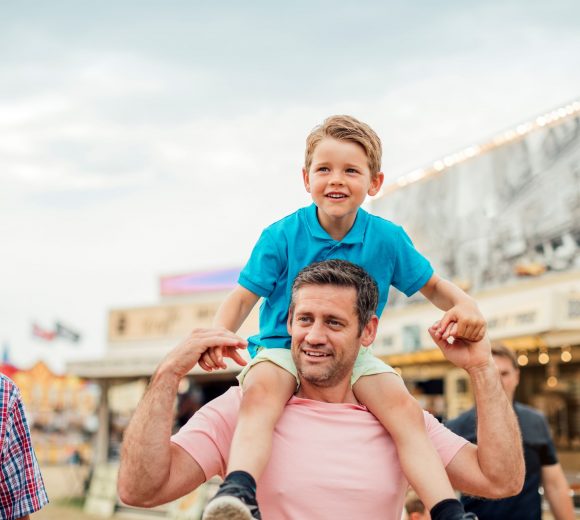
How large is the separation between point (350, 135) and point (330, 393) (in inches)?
35.6

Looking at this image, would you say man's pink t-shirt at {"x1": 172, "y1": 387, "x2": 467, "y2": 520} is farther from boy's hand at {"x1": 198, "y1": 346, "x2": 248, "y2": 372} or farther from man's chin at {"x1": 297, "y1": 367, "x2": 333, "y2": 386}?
boy's hand at {"x1": 198, "y1": 346, "x2": 248, "y2": 372}

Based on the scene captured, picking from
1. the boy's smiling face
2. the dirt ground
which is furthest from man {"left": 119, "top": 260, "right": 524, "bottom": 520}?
the dirt ground

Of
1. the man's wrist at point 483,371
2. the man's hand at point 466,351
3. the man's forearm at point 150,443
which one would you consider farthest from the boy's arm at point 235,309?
the man's wrist at point 483,371

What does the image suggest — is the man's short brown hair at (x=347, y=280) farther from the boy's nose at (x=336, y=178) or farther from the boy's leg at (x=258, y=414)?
the boy's nose at (x=336, y=178)

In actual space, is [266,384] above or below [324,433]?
above

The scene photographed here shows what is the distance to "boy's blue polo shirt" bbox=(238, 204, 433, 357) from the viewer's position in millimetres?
2955

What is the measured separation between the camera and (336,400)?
111 inches

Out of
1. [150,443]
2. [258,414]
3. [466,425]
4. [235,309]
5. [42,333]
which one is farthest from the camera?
[42,333]

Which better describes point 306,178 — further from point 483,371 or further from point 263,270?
point 483,371

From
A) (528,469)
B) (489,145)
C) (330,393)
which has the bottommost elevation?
(528,469)

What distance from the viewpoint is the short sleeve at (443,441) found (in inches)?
110

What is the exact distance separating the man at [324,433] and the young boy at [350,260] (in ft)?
0.23

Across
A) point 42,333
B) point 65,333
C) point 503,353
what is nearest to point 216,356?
point 503,353

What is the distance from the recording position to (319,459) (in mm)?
2594
